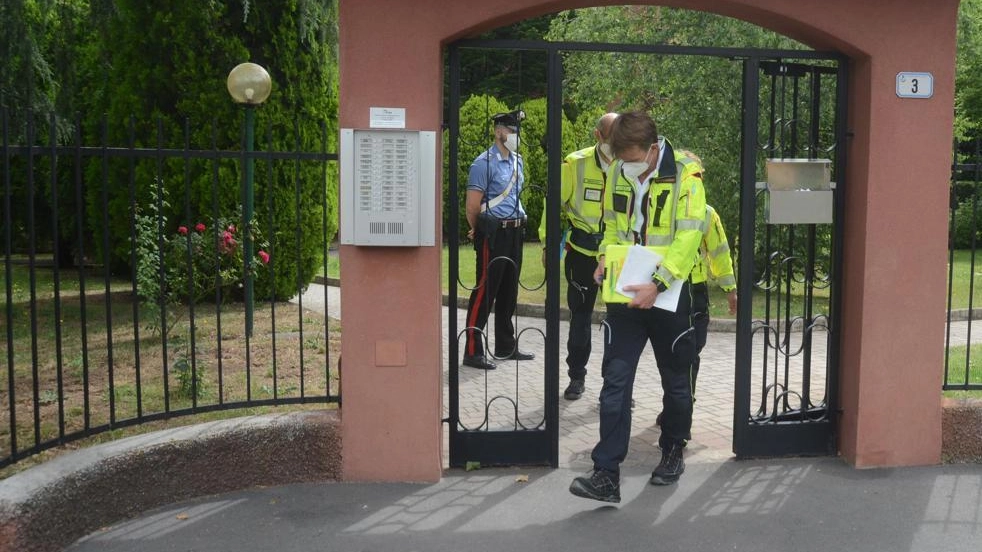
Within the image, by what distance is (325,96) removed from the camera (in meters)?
11.1

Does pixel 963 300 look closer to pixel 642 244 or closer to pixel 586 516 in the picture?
pixel 642 244

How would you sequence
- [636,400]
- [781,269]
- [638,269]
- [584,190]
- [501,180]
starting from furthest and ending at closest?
[636,400]
[501,180]
[584,190]
[781,269]
[638,269]

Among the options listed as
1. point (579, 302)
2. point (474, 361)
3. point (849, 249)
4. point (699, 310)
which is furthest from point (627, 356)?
point (474, 361)

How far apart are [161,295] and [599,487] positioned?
2381 millimetres

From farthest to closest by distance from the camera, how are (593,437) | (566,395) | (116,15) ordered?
1. (116,15)
2. (566,395)
3. (593,437)

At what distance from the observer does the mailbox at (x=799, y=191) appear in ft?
17.2

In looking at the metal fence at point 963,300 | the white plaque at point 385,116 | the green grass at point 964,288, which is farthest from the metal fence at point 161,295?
the green grass at point 964,288

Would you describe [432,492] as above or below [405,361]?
below

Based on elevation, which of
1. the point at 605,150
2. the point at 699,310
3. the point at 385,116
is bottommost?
the point at 699,310

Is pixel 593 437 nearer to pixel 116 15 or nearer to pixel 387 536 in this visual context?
pixel 387 536

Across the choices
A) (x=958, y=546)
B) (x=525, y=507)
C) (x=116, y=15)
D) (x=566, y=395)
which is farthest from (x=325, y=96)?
(x=958, y=546)

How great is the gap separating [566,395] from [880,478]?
2316 millimetres

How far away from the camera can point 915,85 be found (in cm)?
507

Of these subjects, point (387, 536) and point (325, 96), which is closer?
point (387, 536)
